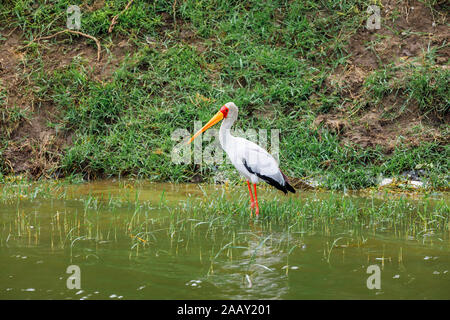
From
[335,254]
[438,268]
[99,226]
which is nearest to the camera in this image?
[438,268]

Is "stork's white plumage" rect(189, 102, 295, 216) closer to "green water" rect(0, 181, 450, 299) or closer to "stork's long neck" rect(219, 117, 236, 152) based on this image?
"stork's long neck" rect(219, 117, 236, 152)

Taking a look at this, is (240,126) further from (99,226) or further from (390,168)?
(99,226)

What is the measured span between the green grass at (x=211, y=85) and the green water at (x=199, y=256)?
2.24 m

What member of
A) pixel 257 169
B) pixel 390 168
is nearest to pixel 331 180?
pixel 390 168

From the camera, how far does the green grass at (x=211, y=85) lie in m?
9.02

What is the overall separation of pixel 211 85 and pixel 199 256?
5.43 meters

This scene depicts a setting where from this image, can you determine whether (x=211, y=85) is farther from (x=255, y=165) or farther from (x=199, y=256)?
(x=199, y=256)

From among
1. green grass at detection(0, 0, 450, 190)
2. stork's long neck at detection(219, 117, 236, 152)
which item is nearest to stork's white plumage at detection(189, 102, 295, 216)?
stork's long neck at detection(219, 117, 236, 152)

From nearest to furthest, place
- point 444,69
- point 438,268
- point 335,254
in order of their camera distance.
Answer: point 438,268 < point 335,254 < point 444,69

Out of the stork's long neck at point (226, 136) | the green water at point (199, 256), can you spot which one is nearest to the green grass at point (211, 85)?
the stork's long neck at point (226, 136)

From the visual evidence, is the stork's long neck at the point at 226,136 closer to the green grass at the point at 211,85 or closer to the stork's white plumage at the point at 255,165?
the stork's white plumage at the point at 255,165

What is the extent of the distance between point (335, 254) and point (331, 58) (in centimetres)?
580
